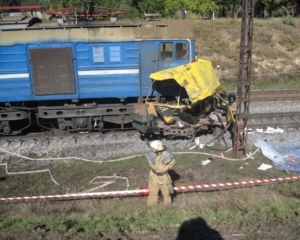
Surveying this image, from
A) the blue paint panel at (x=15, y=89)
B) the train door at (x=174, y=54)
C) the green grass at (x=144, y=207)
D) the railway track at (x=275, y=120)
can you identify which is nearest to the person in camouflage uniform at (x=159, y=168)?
the green grass at (x=144, y=207)

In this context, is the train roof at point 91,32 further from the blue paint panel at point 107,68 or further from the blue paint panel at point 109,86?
the blue paint panel at point 109,86

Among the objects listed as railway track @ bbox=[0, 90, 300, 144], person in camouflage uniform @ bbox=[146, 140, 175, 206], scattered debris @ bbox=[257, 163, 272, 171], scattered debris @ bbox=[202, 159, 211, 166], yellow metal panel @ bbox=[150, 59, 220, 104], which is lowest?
scattered debris @ bbox=[202, 159, 211, 166]

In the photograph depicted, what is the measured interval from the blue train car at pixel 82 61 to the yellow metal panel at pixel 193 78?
0.69m

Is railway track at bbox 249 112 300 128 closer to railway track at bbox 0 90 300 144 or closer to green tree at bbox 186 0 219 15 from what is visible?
railway track at bbox 0 90 300 144

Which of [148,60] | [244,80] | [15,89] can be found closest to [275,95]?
[244,80]

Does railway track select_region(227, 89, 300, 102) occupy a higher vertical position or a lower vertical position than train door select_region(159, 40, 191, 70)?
lower

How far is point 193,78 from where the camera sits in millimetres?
10891

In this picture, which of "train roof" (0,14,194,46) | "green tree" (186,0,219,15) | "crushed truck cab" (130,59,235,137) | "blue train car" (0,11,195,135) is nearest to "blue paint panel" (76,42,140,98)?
"blue train car" (0,11,195,135)

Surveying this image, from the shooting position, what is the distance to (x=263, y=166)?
9828 mm

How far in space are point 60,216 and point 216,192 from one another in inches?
141

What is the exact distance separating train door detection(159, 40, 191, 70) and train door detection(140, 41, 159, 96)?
170 millimetres

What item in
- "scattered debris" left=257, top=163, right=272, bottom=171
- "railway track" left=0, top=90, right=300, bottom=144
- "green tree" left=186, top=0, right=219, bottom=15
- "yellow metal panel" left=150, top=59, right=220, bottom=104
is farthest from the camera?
"green tree" left=186, top=0, right=219, bottom=15

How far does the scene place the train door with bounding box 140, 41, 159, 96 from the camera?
1156cm

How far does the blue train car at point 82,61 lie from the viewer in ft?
37.3
